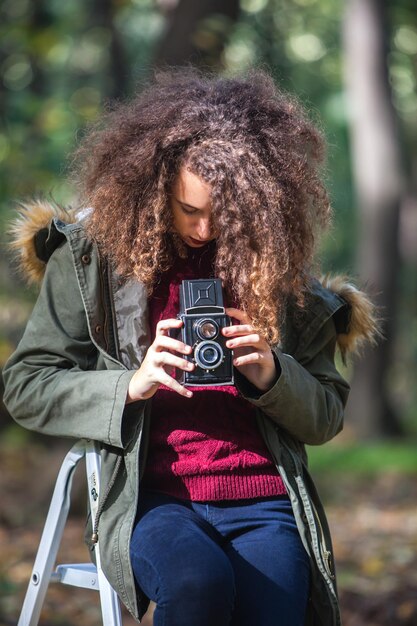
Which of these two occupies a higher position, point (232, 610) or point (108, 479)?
point (108, 479)

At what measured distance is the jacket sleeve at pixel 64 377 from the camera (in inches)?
109

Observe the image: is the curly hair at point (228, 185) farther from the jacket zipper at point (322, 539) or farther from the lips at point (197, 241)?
the jacket zipper at point (322, 539)

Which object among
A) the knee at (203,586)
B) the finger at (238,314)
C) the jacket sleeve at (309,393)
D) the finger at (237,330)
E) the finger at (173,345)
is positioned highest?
the finger at (238,314)

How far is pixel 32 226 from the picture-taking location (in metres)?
3.02

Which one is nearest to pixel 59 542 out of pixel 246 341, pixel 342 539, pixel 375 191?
pixel 246 341

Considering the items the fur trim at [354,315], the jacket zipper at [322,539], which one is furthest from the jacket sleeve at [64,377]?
the fur trim at [354,315]

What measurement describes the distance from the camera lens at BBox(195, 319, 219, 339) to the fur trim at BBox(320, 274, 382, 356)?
2.07 ft

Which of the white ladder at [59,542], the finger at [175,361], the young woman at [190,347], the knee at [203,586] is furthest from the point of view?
the white ladder at [59,542]

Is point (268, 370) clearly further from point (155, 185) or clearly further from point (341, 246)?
point (341, 246)

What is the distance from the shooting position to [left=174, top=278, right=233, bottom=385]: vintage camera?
8.69ft

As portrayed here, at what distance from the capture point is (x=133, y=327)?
2.87m

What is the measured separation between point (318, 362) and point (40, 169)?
3324 millimetres

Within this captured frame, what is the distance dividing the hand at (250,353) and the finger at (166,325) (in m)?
0.12

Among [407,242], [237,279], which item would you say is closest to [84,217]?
[237,279]
